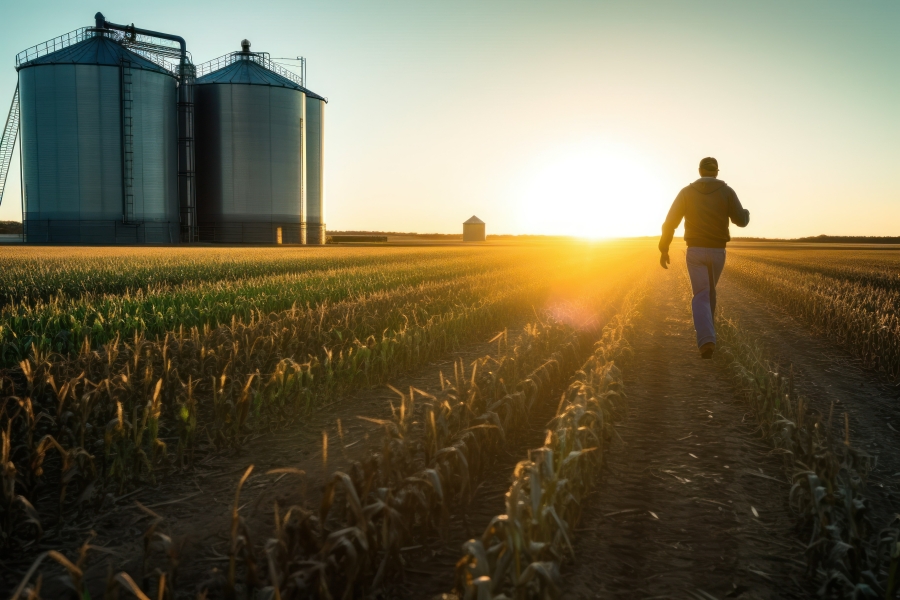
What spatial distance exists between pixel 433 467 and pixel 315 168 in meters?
51.3

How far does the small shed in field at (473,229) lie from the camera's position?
330ft

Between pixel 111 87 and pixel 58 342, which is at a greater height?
pixel 111 87

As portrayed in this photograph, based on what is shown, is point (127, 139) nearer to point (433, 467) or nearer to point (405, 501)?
point (433, 467)

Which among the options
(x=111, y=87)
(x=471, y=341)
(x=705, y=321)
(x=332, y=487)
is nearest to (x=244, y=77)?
(x=111, y=87)

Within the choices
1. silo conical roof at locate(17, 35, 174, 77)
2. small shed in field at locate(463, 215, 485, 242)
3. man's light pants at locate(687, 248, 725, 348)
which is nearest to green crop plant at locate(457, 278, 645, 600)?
man's light pants at locate(687, 248, 725, 348)

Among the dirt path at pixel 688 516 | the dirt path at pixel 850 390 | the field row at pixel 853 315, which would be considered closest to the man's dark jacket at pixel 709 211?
the dirt path at pixel 850 390

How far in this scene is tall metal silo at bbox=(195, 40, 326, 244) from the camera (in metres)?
47.7

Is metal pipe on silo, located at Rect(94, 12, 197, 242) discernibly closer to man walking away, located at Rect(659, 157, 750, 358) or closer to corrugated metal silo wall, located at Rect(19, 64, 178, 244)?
corrugated metal silo wall, located at Rect(19, 64, 178, 244)

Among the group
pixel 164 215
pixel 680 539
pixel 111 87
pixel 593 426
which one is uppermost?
pixel 111 87

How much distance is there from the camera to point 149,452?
5242mm

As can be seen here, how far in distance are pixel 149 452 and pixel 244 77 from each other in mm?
48817

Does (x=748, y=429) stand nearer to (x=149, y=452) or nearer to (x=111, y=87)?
(x=149, y=452)

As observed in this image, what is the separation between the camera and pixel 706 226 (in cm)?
912

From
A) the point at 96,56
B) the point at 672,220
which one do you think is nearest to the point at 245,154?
the point at 96,56
